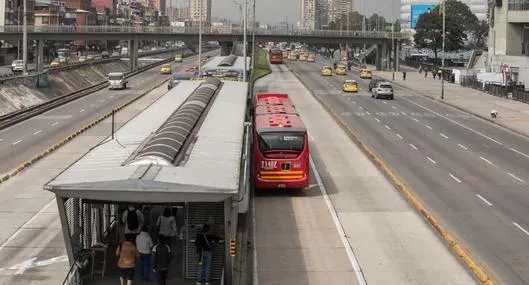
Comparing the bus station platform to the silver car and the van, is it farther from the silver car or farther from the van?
the van

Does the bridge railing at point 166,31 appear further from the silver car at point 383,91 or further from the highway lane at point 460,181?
the highway lane at point 460,181

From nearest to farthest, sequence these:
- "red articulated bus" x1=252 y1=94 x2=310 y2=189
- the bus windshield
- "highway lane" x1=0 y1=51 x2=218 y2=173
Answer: "red articulated bus" x1=252 y1=94 x2=310 y2=189 < the bus windshield < "highway lane" x1=0 y1=51 x2=218 y2=173

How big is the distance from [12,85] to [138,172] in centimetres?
4929

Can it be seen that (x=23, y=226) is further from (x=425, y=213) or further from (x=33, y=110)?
(x=33, y=110)

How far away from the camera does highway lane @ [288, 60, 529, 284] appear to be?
18.5 meters

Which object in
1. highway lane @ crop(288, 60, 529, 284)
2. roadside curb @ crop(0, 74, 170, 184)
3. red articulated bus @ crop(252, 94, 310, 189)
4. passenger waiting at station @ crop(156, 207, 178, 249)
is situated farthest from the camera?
roadside curb @ crop(0, 74, 170, 184)

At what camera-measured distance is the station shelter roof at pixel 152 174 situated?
1176 centimetres

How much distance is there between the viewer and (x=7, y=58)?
408 ft

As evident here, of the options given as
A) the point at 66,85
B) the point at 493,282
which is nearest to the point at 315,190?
the point at 493,282

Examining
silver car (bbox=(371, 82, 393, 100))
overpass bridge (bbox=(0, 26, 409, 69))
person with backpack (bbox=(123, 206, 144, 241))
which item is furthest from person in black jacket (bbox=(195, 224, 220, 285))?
overpass bridge (bbox=(0, 26, 409, 69))

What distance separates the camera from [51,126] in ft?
143

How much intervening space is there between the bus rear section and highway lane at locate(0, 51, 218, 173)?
10347 mm

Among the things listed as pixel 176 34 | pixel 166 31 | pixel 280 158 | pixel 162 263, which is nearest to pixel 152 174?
pixel 162 263

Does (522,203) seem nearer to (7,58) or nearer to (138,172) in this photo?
(138,172)
